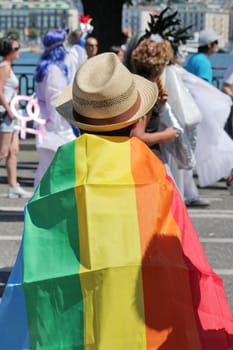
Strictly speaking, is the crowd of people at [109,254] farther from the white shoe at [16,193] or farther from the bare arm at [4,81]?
the white shoe at [16,193]

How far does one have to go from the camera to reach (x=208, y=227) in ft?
33.6

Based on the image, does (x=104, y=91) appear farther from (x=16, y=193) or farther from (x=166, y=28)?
(x=16, y=193)

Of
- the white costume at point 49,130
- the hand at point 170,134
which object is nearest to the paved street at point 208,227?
the white costume at point 49,130

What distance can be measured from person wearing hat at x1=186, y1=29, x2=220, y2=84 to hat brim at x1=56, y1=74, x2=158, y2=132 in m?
8.14

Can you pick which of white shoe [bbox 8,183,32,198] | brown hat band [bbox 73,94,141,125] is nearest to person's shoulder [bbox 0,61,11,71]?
white shoe [bbox 8,183,32,198]

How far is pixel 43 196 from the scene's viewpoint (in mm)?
4688

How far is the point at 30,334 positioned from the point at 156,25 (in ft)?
18.1

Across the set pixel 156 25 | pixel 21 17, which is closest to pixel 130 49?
pixel 156 25

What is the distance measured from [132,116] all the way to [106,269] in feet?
2.22

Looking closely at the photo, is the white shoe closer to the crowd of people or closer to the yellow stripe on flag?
the crowd of people

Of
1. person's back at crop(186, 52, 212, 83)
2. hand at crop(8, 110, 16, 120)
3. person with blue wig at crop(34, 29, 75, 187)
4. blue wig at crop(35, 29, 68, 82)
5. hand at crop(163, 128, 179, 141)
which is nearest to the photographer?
hand at crop(163, 128, 179, 141)

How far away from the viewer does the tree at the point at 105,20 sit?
18969mm

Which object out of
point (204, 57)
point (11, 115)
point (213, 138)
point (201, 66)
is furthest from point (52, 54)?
point (204, 57)

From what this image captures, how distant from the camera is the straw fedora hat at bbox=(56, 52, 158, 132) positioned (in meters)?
4.72
